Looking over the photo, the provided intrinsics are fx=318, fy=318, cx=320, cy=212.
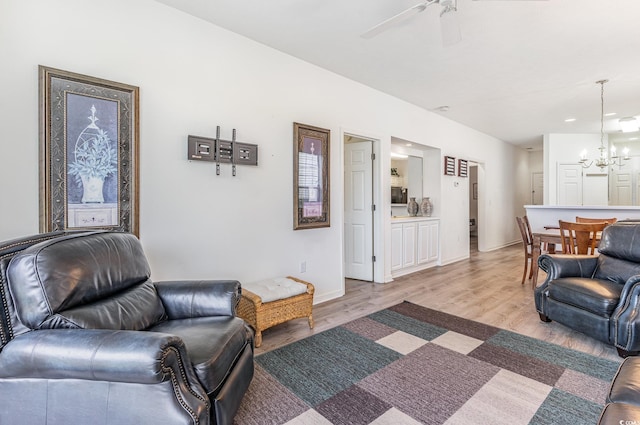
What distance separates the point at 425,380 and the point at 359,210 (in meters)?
2.86

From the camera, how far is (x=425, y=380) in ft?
6.66

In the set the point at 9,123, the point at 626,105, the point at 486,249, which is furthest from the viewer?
the point at 486,249

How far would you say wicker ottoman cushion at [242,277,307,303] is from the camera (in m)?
2.65

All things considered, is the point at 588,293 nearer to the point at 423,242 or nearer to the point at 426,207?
the point at 423,242

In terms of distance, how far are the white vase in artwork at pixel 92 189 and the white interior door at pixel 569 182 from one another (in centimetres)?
849

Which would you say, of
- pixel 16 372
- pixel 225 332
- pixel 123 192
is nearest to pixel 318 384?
pixel 225 332

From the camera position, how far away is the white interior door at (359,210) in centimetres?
456

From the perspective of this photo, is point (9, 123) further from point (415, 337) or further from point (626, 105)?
point (626, 105)

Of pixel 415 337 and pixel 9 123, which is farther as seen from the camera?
pixel 415 337

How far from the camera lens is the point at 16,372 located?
1.24m

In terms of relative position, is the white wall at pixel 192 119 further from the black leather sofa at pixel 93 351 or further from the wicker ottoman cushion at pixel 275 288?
the black leather sofa at pixel 93 351

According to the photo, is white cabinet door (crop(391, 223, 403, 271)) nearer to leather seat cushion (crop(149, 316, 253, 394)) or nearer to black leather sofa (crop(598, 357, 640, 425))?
leather seat cushion (crop(149, 316, 253, 394))

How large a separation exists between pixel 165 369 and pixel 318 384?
1.11 metres

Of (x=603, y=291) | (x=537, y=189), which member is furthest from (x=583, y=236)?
(x=537, y=189)
